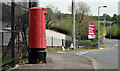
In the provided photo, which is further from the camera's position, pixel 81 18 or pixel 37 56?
pixel 81 18

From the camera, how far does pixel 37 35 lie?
31.2 ft

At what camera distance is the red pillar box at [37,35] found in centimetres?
938


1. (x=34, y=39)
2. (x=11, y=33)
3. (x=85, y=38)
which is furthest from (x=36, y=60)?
(x=85, y=38)

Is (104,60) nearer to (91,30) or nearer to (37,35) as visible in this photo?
(37,35)

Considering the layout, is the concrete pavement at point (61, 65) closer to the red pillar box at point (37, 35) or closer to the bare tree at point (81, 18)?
the red pillar box at point (37, 35)

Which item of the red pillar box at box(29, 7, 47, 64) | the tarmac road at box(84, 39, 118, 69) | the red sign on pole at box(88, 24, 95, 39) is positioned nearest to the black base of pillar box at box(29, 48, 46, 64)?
the red pillar box at box(29, 7, 47, 64)

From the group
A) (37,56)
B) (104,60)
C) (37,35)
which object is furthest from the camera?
(104,60)

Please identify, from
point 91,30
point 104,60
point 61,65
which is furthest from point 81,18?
point 61,65

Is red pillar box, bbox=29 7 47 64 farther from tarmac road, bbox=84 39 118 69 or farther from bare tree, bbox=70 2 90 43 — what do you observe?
bare tree, bbox=70 2 90 43

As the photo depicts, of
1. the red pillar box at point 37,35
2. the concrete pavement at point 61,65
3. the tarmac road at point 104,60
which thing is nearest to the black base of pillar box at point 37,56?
the red pillar box at point 37,35

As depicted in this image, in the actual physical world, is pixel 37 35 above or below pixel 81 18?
below

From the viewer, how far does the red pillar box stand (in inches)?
369

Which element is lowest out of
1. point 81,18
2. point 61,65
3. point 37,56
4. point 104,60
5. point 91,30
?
point 104,60

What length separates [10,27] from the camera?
28.8 feet
